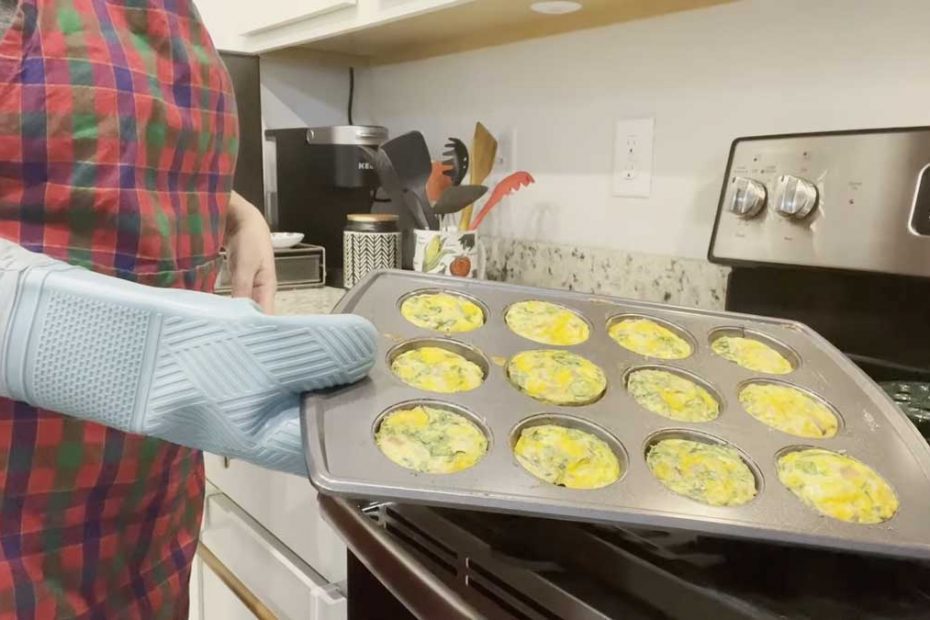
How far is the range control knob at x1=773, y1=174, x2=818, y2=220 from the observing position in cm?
87

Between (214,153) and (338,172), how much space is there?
815 mm

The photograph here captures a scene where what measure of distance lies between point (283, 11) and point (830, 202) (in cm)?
109

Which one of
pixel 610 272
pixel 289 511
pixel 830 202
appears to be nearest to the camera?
pixel 830 202

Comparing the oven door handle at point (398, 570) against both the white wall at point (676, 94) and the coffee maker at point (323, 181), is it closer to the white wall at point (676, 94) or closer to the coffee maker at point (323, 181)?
the white wall at point (676, 94)

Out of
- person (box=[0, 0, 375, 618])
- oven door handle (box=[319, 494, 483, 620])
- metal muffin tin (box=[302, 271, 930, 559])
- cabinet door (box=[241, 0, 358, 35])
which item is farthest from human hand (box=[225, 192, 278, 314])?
cabinet door (box=[241, 0, 358, 35])

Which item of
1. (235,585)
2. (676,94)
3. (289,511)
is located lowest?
(235,585)

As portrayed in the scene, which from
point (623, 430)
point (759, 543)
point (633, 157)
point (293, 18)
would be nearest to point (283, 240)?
point (293, 18)

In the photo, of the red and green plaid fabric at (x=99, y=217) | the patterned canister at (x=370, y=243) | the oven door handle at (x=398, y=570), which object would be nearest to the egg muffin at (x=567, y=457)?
the oven door handle at (x=398, y=570)

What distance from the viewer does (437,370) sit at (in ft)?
2.11

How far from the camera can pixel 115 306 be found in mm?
523

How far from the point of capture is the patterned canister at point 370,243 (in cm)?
143

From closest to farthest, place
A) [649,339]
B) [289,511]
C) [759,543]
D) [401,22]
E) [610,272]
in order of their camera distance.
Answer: [759,543]
[649,339]
[289,511]
[610,272]
[401,22]

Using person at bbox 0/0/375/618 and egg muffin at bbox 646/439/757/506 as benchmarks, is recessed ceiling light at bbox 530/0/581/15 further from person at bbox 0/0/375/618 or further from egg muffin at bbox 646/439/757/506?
egg muffin at bbox 646/439/757/506

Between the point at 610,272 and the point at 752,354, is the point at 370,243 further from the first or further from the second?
the point at 752,354
